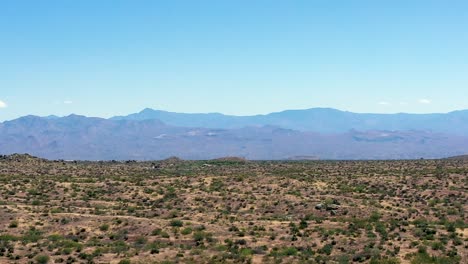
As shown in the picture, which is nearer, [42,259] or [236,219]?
[42,259]

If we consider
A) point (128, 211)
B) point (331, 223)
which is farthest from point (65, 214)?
point (331, 223)

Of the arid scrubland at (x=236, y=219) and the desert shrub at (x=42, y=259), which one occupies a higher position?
the arid scrubland at (x=236, y=219)

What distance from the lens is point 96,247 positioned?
39.3m

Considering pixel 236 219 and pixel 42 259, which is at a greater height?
pixel 236 219

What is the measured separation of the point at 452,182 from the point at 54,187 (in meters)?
49.9

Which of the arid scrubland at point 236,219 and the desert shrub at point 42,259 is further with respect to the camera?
the arid scrubland at point 236,219

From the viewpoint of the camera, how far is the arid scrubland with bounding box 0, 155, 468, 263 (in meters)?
37.5

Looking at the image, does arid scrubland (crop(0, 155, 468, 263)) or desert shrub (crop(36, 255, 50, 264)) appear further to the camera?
arid scrubland (crop(0, 155, 468, 263))

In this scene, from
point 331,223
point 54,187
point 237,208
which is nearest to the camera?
point 331,223

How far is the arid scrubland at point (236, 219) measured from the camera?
3750cm

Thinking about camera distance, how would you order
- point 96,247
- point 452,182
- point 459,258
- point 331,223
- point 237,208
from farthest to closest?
1. point 452,182
2. point 237,208
3. point 331,223
4. point 96,247
5. point 459,258

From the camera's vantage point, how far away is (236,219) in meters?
50.5

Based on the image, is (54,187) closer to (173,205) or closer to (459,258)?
(173,205)

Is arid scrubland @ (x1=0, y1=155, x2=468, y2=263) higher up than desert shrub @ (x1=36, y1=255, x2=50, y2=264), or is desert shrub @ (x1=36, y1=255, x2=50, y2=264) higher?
arid scrubland @ (x1=0, y1=155, x2=468, y2=263)
